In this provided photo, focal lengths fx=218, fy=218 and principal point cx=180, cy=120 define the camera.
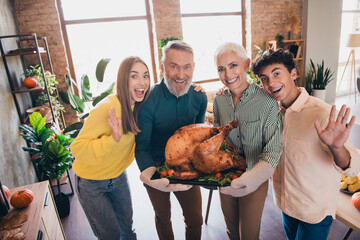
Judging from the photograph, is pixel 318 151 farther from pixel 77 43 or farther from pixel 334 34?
pixel 334 34

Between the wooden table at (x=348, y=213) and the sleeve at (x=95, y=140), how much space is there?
1.58 m

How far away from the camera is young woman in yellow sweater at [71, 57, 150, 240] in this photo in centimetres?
143

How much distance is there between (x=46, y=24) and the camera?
4.18 m

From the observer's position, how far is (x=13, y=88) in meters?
3.00

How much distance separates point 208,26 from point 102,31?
8.81 ft

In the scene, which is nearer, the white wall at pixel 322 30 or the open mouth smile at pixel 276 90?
the open mouth smile at pixel 276 90

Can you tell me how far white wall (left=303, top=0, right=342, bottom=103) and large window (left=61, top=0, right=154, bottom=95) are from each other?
464 centimetres

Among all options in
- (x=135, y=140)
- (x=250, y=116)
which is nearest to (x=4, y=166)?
(x=135, y=140)

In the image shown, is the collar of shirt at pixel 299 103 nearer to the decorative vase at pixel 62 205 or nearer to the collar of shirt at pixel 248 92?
the collar of shirt at pixel 248 92

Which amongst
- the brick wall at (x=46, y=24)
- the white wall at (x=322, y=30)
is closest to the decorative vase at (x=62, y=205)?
the brick wall at (x=46, y=24)

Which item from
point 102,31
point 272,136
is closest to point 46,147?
point 272,136

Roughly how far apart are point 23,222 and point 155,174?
0.98 metres

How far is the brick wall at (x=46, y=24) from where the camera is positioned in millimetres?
4020

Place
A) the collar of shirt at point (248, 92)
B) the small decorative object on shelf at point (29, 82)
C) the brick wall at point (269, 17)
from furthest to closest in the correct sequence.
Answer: the brick wall at point (269, 17)
the small decorative object on shelf at point (29, 82)
the collar of shirt at point (248, 92)
